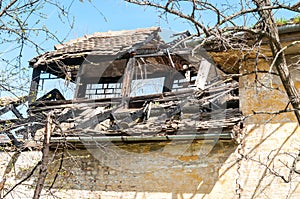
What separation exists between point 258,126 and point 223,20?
10.0ft

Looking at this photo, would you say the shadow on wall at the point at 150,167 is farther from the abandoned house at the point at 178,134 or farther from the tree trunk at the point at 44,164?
the tree trunk at the point at 44,164

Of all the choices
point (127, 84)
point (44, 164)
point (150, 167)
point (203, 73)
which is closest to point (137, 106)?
point (127, 84)

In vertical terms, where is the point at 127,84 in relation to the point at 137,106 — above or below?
above

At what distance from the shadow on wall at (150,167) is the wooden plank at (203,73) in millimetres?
1180

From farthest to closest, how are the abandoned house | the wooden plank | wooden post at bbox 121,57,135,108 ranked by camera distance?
wooden post at bbox 121,57,135,108 → the wooden plank → the abandoned house

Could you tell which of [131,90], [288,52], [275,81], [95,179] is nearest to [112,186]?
[95,179]

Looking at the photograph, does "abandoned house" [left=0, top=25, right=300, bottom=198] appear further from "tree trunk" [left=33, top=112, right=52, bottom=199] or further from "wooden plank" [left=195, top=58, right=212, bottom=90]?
"tree trunk" [left=33, top=112, right=52, bottom=199]

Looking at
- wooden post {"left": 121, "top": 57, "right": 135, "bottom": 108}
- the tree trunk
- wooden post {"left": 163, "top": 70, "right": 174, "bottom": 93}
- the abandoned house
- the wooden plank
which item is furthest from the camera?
wooden post {"left": 163, "top": 70, "right": 174, "bottom": 93}

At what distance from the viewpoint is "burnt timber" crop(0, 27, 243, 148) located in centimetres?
727

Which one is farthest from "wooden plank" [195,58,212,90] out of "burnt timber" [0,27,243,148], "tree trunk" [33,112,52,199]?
"tree trunk" [33,112,52,199]

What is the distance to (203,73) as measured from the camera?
26.4 feet

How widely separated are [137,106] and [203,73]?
175 cm

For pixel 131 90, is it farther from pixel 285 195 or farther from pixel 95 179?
pixel 285 195

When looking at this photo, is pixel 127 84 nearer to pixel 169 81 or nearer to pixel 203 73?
pixel 203 73
